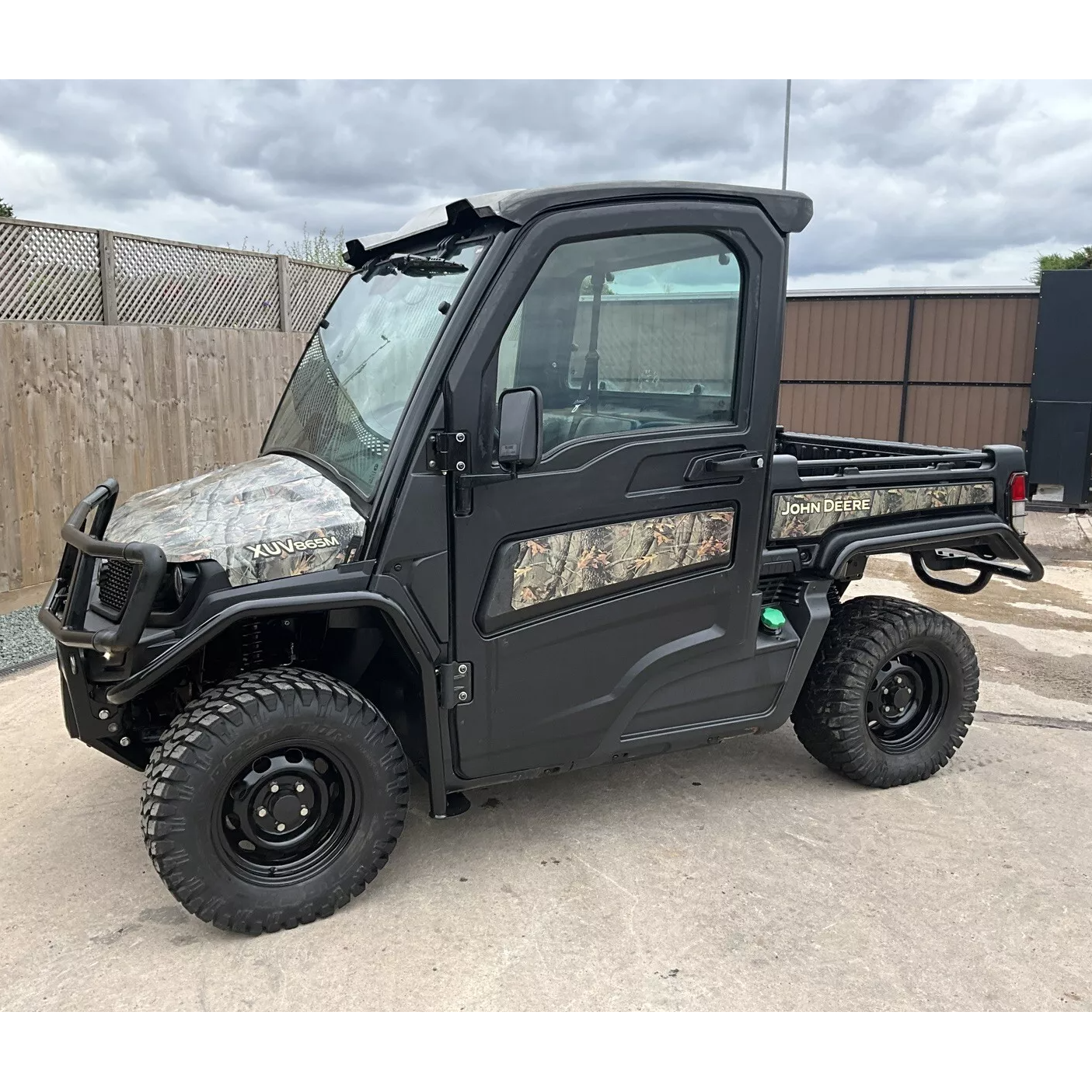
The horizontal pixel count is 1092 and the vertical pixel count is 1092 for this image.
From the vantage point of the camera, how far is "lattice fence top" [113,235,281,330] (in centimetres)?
793

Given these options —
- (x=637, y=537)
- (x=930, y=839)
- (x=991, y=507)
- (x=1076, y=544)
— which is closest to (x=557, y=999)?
(x=637, y=537)

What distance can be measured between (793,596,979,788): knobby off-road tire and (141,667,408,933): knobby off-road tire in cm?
188

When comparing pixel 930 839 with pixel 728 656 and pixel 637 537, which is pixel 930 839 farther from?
pixel 637 537

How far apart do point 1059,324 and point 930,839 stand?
9803 millimetres

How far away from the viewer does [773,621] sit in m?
3.83

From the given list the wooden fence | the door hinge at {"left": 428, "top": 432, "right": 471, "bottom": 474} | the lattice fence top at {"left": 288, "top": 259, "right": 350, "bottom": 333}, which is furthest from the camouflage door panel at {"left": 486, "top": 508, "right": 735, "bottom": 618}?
the lattice fence top at {"left": 288, "top": 259, "right": 350, "bottom": 333}

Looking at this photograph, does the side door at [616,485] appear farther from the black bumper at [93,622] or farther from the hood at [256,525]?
the black bumper at [93,622]

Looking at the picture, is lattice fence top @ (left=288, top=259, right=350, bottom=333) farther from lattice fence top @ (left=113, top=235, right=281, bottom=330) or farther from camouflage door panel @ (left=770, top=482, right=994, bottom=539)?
camouflage door panel @ (left=770, top=482, right=994, bottom=539)

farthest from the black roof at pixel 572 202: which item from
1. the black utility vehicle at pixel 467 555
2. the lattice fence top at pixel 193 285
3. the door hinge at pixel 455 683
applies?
the lattice fence top at pixel 193 285

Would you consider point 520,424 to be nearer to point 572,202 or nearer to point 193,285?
point 572,202

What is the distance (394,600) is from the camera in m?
3.02

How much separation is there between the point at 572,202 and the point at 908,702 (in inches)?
105

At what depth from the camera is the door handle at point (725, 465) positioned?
3414 mm
